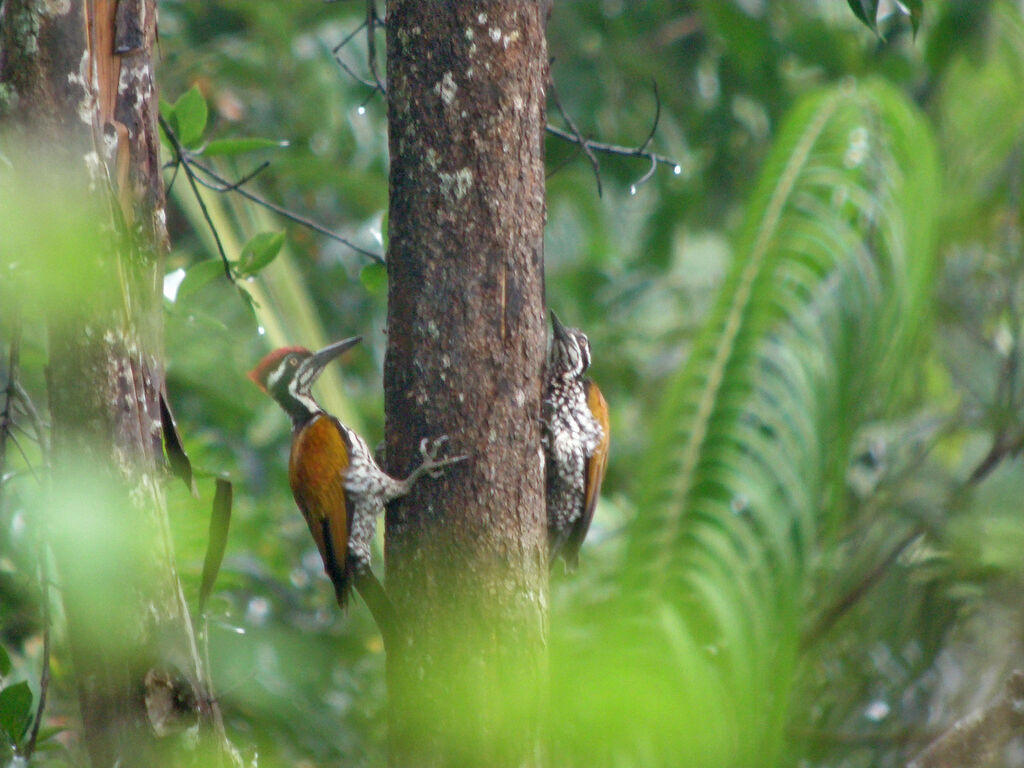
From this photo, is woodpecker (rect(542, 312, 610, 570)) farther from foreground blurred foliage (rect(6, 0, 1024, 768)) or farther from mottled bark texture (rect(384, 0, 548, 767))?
mottled bark texture (rect(384, 0, 548, 767))

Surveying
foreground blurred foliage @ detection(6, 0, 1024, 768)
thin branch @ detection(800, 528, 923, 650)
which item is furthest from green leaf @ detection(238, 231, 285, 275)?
thin branch @ detection(800, 528, 923, 650)

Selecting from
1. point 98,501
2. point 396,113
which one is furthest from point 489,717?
point 396,113

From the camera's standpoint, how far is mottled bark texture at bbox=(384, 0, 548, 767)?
2.34 metres

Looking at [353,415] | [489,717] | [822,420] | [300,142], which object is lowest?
[489,717]

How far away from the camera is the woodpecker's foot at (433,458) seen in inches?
92.7

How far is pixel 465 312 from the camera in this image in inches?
95.0

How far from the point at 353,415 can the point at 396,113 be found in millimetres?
1565

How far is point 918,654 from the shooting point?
4.10 meters

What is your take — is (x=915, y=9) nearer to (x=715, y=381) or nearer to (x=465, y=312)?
(x=715, y=381)

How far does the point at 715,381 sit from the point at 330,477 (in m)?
1.63

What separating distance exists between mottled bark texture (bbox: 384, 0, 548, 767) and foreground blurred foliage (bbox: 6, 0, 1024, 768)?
28 centimetres

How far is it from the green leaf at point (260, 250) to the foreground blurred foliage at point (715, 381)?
17mm

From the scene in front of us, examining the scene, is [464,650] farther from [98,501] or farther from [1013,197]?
[1013,197]

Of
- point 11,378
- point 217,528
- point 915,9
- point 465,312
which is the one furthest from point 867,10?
point 11,378
